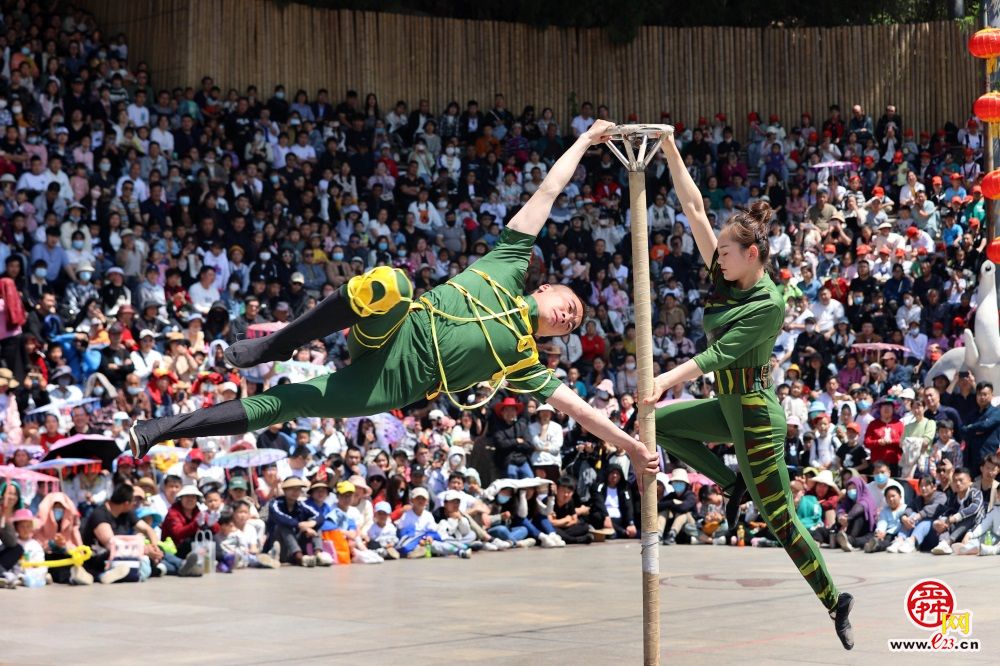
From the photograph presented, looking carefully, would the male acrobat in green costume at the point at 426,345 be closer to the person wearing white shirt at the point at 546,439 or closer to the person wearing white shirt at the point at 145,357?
the person wearing white shirt at the point at 145,357

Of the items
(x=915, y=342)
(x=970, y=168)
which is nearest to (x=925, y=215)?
(x=970, y=168)

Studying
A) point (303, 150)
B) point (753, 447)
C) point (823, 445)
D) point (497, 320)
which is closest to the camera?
point (497, 320)

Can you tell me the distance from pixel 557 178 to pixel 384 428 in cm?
857

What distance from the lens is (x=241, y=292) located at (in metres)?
15.5

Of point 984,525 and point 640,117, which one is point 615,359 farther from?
point 640,117

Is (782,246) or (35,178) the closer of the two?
(35,178)

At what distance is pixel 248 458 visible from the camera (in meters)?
12.1

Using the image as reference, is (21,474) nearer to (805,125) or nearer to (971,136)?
(805,125)

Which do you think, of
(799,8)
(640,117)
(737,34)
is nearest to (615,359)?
(640,117)

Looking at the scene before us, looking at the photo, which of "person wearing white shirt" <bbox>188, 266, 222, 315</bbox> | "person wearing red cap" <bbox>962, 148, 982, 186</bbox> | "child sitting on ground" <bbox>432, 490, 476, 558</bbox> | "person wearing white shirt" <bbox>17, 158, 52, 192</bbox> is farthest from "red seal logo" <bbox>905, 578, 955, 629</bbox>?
"person wearing red cap" <bbox>962, 148, 982, 186</bbox>

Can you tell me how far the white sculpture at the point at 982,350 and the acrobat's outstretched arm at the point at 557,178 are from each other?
9.81m

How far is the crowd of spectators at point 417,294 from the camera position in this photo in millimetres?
12195

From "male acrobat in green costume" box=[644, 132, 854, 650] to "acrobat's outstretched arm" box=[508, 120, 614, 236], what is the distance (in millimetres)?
317

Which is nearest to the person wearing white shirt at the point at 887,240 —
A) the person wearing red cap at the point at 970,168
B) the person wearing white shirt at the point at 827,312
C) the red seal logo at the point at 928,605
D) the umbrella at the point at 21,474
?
the person wearing white shirt at the point at 827,312
